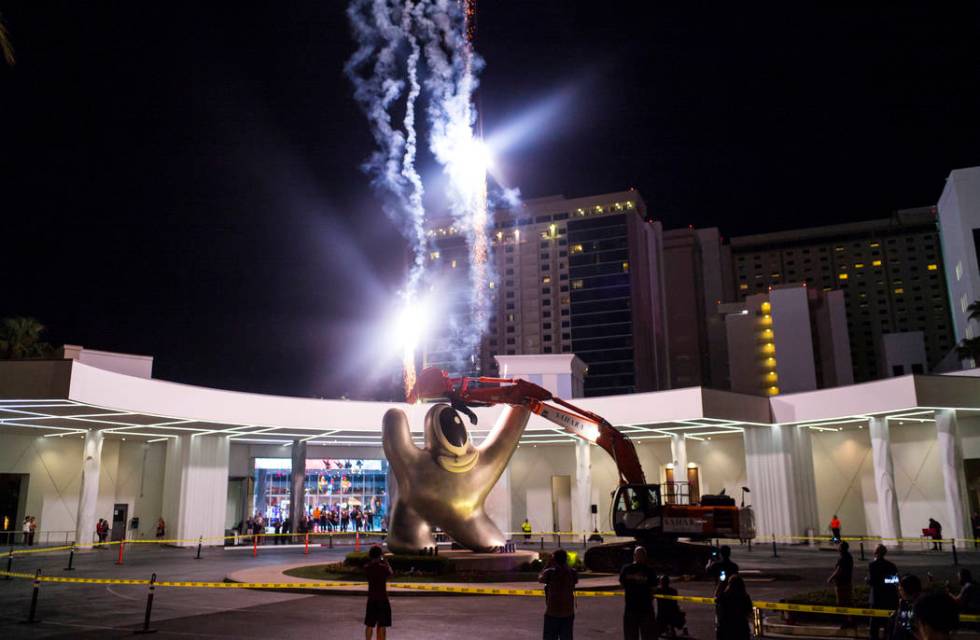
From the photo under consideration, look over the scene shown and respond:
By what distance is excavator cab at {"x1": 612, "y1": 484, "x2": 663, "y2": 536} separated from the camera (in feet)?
76.7

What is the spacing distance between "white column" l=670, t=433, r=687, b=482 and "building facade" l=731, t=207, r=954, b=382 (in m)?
121

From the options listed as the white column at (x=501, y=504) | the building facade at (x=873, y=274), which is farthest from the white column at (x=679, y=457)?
the building facade at (x=873, y=274)

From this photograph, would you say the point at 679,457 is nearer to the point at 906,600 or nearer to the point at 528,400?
the point at 528,400

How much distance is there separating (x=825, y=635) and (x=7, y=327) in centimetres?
5471

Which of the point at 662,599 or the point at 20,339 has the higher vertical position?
the point at 20,339

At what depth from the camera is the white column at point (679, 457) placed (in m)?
40.8

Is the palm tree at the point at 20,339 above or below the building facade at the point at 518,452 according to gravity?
above

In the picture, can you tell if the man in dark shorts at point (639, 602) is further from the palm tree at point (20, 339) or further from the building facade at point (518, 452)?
the palm tree at point (20, 339)

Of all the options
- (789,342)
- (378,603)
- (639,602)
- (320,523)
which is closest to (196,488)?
(320,523)

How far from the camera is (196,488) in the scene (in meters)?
39.8

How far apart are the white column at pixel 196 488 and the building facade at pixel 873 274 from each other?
138m

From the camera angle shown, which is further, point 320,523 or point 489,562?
point 320,523

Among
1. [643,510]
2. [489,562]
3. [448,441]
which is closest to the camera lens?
[489,562]

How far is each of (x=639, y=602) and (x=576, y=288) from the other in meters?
126
